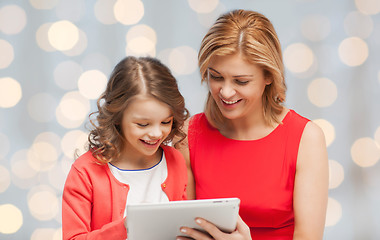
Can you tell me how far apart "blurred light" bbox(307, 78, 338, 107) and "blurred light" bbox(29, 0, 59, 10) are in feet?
4.08

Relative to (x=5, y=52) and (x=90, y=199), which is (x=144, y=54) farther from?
(x=90, y=199)

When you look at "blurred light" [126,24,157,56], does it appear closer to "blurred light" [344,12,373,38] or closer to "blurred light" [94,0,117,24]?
"blurred light" [94,0,117,24]

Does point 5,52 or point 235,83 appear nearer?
point 235,83

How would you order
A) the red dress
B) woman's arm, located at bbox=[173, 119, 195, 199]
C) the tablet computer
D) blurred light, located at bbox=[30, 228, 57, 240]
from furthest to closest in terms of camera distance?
blurred light, located at bbox=[30, 228, 57, 240], woman's arm, located at bbox=[173, 119, 195, 199], the red dress, the tablet computer

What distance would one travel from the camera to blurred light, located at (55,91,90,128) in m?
2.33

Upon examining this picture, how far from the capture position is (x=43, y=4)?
2.31m

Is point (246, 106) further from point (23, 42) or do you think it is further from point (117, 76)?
point (23, 42)

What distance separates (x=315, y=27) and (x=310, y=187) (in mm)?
1101

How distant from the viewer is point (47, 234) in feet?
7.90

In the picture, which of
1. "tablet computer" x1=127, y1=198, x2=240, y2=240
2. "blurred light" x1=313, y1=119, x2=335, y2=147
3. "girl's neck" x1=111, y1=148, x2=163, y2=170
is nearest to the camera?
"tablet computer" x1=127, y1=198, x2=240, y2=240

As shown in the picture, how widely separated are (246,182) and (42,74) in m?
1.16

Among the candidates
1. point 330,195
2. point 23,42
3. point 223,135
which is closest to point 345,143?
point 330,195

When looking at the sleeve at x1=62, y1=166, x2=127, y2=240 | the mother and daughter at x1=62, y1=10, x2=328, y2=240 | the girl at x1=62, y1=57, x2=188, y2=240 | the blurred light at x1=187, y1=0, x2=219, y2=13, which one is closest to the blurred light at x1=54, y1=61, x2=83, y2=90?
the blurred light at x1=187, y1=0, x2=219, y2=13

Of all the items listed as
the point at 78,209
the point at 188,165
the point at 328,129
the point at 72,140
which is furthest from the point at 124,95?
the point at 328,129
